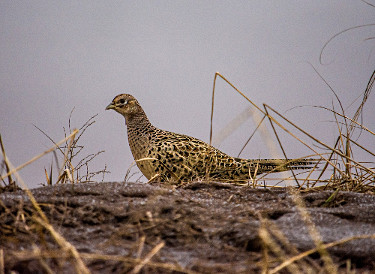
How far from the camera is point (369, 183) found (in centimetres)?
303

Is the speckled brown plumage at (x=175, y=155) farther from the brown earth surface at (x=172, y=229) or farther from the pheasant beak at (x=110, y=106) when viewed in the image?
the brown earth surface at (x=172, y=229)

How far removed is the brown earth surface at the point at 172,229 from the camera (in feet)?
5.76

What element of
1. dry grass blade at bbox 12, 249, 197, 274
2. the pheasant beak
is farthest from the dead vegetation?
the pheasant beak

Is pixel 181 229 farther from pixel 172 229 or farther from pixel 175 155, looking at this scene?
pixel 175 155

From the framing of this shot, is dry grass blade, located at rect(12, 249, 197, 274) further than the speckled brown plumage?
No

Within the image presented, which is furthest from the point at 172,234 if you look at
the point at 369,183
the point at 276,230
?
the point at 369,183

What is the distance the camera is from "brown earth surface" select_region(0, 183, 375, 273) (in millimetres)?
1757

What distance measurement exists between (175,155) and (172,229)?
210 centimetres

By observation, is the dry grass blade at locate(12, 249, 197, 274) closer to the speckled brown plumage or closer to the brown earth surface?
the brown earth surface

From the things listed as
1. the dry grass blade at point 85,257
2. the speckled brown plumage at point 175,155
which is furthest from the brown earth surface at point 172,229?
the speckled brown plumage at point 175,155

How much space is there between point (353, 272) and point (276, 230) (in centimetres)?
36

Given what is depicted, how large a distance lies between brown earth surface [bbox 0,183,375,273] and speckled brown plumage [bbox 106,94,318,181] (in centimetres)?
131

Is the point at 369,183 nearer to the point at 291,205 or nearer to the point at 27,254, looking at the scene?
the point at 291,205

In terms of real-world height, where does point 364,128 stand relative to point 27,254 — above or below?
above
